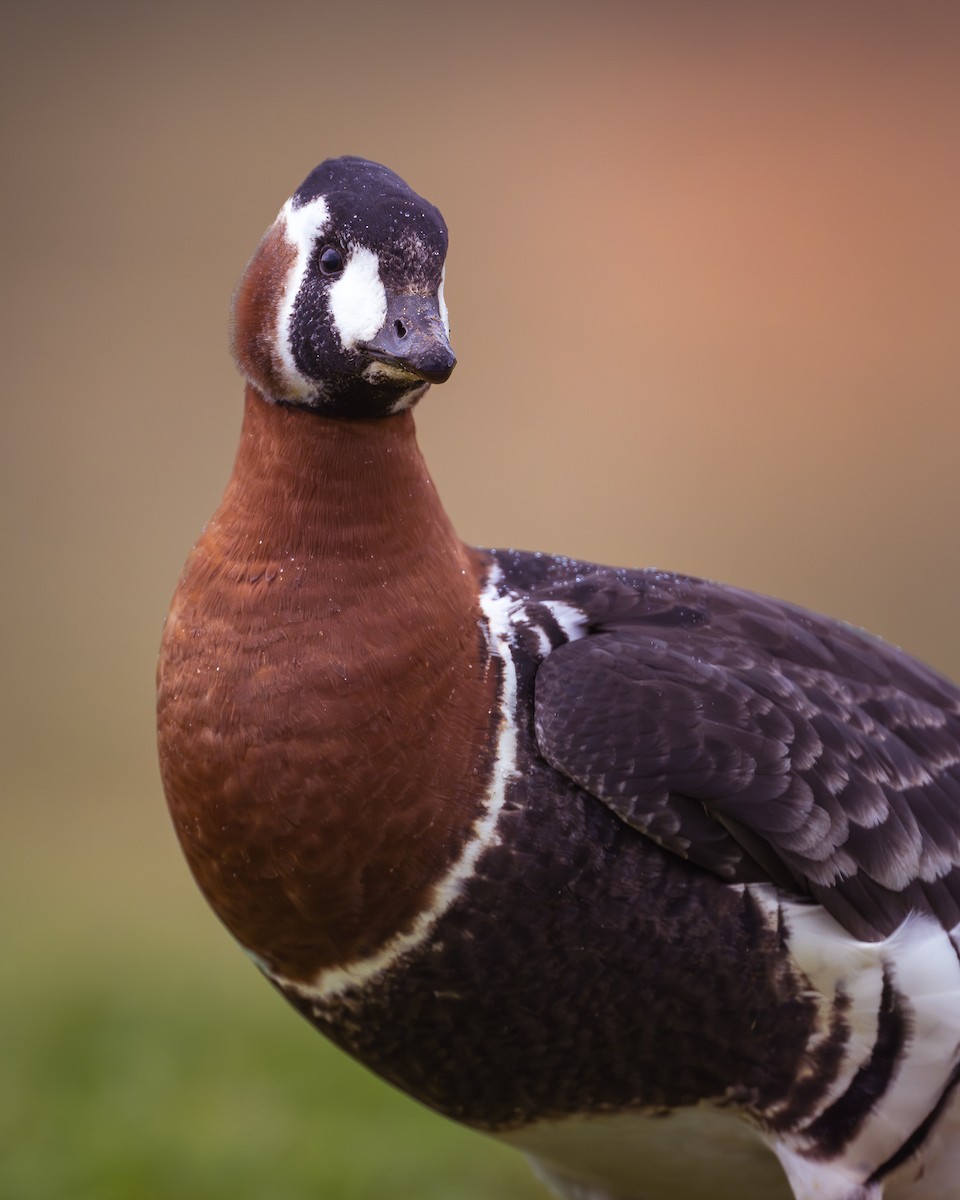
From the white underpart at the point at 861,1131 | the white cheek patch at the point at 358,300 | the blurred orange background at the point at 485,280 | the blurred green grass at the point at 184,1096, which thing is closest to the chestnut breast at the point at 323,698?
the white cheek patch at the point at 358,300

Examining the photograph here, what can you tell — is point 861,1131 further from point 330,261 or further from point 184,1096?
point 184,1096

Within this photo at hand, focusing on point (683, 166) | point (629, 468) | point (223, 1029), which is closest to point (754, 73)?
point (683, 166)

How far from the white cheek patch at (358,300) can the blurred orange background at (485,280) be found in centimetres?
357

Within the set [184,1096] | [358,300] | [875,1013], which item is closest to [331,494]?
[358,300]

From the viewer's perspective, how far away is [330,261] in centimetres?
185

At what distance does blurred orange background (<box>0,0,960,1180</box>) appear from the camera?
18.1ft

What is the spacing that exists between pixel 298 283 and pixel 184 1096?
208 cm

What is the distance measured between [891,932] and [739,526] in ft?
13.1

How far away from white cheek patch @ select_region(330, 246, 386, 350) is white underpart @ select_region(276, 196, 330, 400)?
6 cm

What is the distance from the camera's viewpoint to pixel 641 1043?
1.93m

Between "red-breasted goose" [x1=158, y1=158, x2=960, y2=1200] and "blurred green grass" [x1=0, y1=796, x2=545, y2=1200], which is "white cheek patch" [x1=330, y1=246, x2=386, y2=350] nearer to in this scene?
"red-breasted goose" [x1=158, y1=158, x2=960, y2=1200]

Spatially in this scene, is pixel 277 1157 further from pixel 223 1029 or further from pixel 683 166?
pixel 683 166

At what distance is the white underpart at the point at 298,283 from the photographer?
6.14 feet

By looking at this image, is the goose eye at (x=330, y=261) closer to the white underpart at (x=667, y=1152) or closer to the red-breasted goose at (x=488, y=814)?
the red-breasted goose at (x=488, y=814)
